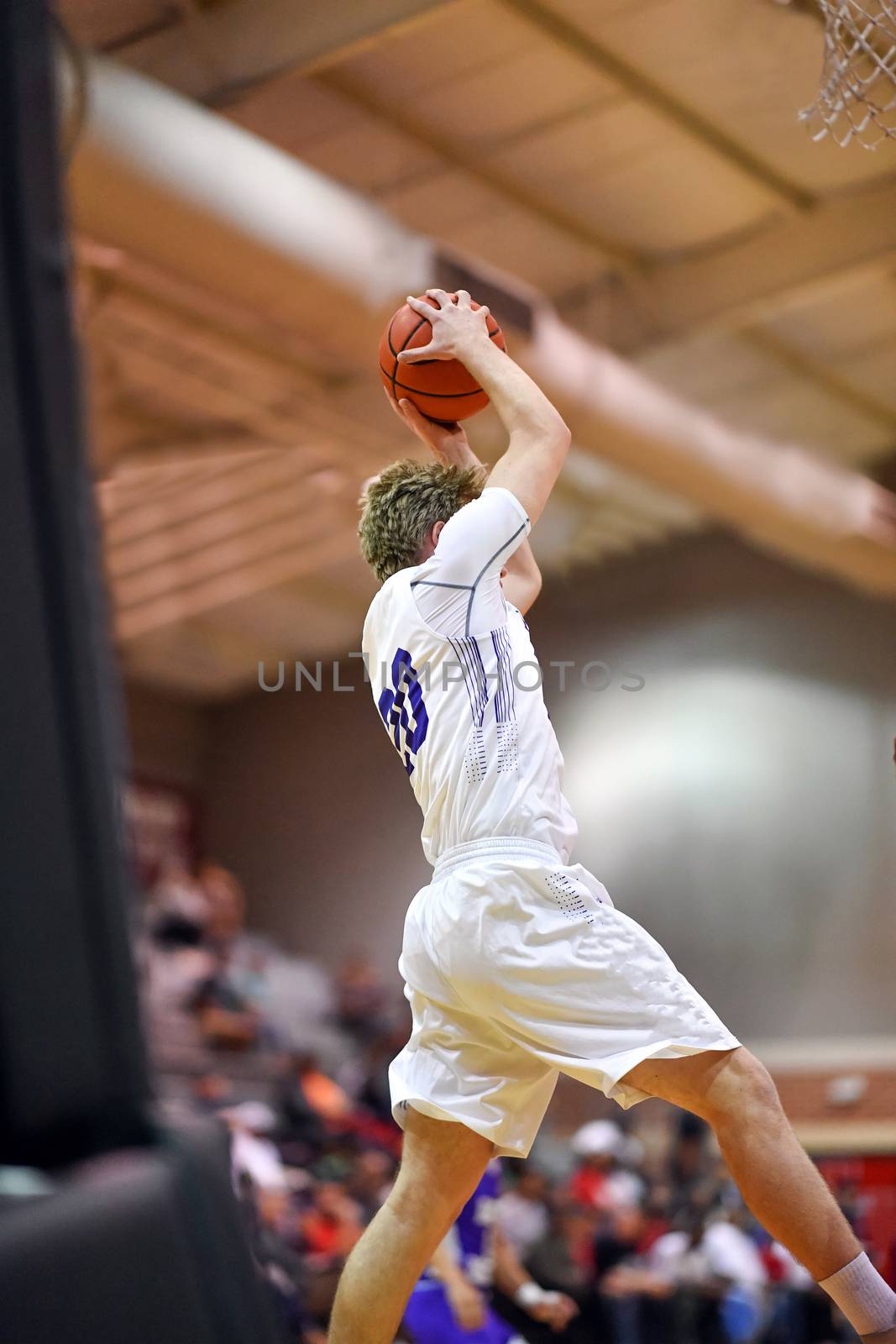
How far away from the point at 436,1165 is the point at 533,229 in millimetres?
10009

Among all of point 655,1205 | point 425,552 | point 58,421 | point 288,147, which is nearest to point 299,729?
point 655,1205

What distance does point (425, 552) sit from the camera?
3932 mm

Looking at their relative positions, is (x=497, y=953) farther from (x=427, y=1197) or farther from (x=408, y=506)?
A: (x=408, y=506)

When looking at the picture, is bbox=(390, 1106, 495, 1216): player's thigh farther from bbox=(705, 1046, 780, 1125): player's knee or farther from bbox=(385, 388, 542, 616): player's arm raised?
bbox=(385, 388, 542, 616): player's arm raised

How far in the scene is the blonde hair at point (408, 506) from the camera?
12.9 ft

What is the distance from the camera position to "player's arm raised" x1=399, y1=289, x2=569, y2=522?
379cm

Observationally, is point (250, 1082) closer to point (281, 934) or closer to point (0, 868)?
point (281, 934)

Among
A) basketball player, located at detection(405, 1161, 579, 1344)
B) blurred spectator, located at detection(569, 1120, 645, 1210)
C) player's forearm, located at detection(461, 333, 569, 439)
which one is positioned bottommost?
blurred spectator, located at detection(569, 1120, 645, 1210)

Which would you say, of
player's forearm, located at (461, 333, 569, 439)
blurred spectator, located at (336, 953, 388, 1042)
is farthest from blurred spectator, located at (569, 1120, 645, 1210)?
player's forearm, located at (461, 333, 569, 439)

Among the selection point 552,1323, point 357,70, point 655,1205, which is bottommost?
point 655,1205

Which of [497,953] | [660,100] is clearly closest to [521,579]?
[497,953]

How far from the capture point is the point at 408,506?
396 cm

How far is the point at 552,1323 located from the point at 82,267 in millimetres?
8419

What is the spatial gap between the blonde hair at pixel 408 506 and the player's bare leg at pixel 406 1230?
1404 mm
